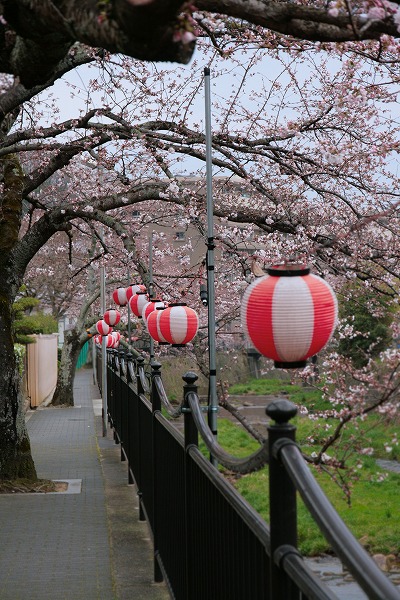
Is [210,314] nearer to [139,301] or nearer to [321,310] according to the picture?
[321,310]

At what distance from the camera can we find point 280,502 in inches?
96.2

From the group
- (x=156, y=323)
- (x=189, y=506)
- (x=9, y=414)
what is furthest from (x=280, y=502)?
(x=9, y=414)

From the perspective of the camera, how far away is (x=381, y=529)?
16.7 meters

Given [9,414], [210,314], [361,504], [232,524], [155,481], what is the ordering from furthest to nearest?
1. [361,504]
2. [9,414]
3. [210,314]
4. [155,481]
5. [232,524]

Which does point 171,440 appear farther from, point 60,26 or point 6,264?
point 6,264

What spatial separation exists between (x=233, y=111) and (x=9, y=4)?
320 inches

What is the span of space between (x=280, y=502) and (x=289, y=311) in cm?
218

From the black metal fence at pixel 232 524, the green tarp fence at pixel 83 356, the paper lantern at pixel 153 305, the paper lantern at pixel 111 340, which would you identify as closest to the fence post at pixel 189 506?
the black metal fence at pixel 232 524

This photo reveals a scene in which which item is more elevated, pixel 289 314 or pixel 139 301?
pixel 139 301

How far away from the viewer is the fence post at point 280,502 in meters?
2.42

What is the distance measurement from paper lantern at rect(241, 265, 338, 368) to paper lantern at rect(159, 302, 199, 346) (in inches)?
207

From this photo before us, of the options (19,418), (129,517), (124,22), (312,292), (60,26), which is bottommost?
(129,517)

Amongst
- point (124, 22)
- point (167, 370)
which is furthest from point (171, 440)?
point (167, 370)

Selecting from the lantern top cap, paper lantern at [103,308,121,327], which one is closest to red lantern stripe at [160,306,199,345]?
the lantern top cap
